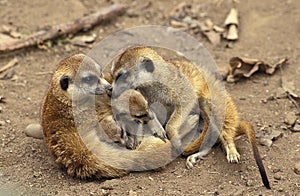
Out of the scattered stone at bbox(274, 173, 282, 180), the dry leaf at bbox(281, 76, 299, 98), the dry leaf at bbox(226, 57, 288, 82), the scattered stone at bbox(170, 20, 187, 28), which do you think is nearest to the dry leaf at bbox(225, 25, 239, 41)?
the scattered stone at bbox(170, 20, 187, 28)

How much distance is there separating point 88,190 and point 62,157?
1.08 feet

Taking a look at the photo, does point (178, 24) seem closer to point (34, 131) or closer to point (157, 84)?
point (157, 84)

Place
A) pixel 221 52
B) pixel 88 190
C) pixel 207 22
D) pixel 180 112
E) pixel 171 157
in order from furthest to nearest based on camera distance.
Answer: pixel 207 22
pixel 221 52
pixel 180 112
pixel 171 157
pixel 88 190

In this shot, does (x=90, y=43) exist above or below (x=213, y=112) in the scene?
below

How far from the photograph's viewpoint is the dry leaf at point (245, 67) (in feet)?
18.5

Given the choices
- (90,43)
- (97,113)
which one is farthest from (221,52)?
(97,113)

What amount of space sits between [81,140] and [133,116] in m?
0.43

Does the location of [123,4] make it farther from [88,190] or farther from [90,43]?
[88,190]

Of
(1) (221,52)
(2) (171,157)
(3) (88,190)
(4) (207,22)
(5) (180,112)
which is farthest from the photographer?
(4) (207,22)

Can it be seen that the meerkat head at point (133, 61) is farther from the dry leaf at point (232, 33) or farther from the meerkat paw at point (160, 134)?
the dry leaf at point (232, 33)

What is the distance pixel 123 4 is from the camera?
22.6ft

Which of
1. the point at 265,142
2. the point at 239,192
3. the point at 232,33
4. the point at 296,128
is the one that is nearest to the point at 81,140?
the point at 239,192

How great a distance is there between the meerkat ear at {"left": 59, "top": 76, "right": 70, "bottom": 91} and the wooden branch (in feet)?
5.25

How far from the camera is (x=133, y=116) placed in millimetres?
4535
